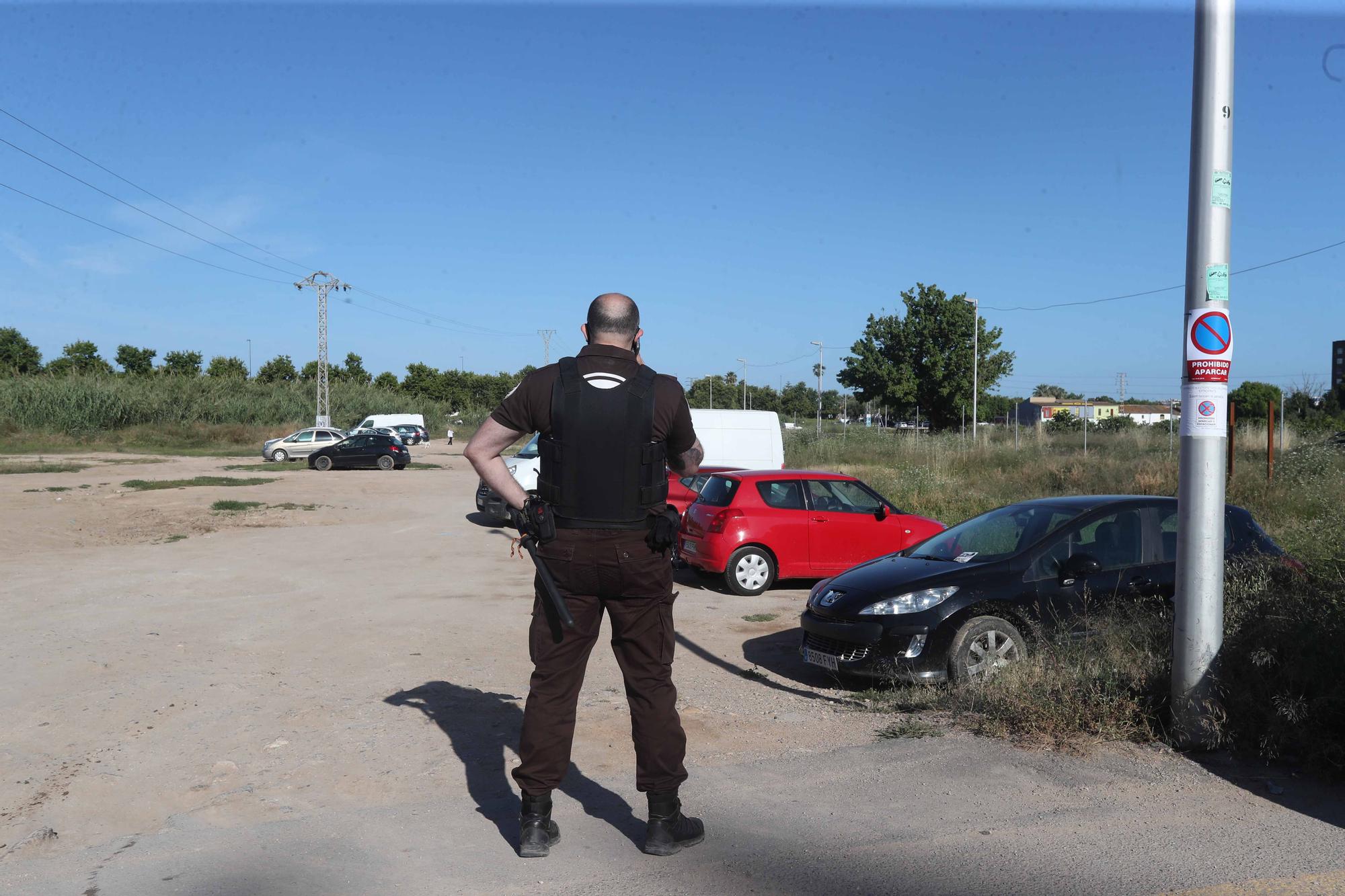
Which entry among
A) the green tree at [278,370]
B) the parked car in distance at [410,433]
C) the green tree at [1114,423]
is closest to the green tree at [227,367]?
the green tree at [278,370]

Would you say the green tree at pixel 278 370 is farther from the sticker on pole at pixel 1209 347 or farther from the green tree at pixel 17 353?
the sticker on pole at pixel 1209 347

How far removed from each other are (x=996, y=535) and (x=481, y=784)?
431 cm

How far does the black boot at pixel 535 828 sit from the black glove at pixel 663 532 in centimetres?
102

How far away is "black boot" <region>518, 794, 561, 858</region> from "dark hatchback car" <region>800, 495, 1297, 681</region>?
336cm

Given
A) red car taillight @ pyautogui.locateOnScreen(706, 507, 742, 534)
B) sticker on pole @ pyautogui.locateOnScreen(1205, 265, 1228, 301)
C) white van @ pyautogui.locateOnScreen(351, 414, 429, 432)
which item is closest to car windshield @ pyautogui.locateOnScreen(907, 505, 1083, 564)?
sticker on pole @ pyautogui.locateOnScreen(1205, 265, 1228, 301)

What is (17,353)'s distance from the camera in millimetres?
87125

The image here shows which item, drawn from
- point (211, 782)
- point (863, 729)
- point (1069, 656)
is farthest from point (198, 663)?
point (1069, 656)

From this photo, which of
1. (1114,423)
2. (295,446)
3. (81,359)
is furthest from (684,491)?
(81,359)

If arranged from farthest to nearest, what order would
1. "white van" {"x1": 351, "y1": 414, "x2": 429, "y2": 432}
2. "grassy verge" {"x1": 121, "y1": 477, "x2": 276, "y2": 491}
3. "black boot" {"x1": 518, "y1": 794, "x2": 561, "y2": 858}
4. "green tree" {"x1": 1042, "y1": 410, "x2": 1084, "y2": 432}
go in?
1. "white van" {"x1": 351, "y1": 414, "x2": 429, "y2": 432}
2. "green tree" {"x1": 1042, "y1": 410, "x2": 1084, "y2": 432}
3. "grassy verge" {"x1": 121, "y1": 477, "x2": 276, "y2": 491}
4. "black boot" {"x1": 518, "y1": 794, "x2": 561, "y2": 858}

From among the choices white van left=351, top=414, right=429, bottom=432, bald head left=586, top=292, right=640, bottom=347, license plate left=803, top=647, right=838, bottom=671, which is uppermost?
white van left=351, top=414, right=429, bottom=432

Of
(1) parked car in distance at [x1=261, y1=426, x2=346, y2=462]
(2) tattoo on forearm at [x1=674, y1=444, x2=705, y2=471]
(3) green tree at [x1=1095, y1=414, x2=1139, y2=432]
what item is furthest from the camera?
(3) green tree at [x1=1095, y1=414, x2=1139, y2=432]

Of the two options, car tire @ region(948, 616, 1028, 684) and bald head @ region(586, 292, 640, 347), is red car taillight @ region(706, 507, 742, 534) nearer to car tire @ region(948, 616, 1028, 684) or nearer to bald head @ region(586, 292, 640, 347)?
car tire @ region(948, 616, 1028, 684)

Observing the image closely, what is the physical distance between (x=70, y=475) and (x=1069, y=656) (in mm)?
31903

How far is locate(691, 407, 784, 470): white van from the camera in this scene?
793 inches
